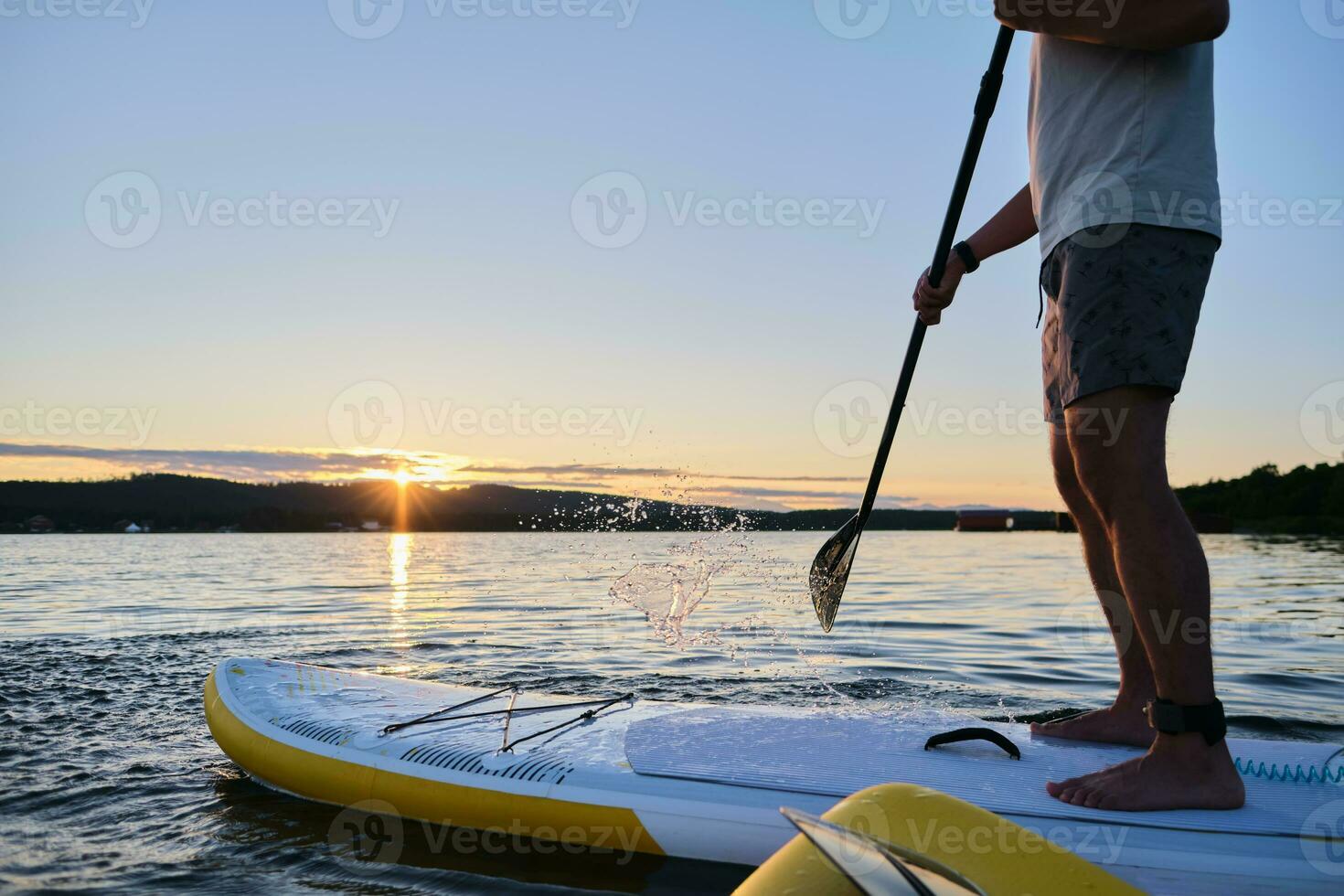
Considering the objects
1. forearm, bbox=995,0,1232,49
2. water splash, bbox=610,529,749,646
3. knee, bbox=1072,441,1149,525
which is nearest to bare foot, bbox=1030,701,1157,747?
knee, bbox=1072,441,1149,525

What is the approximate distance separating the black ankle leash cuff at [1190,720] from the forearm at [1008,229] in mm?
1588

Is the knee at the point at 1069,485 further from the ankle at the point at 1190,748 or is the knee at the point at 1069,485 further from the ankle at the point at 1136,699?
the ankle at the point at 1190,748

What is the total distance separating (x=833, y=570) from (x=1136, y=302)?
205 centimetres

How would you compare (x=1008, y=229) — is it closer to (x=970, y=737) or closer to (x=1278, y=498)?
(x=970, y=737)

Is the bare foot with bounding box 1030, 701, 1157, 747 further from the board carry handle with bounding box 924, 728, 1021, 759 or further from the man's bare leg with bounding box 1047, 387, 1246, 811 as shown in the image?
the man's bare leg with bounding box 1047, 387, 1246, 811

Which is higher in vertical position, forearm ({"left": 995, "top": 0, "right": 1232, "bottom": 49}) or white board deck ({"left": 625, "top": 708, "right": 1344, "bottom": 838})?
forearm ({"left": 995, "top": 0, "right": 1232, "bottom": 49})

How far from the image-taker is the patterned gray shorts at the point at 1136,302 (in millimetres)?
2295

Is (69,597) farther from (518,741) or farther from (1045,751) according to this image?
(1045,751)

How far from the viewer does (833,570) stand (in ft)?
13.4

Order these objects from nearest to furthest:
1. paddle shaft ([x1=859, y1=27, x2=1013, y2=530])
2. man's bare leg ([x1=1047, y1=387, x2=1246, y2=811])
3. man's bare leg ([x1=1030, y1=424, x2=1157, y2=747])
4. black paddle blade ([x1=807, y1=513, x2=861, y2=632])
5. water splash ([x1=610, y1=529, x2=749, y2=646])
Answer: man's bare leg ([x1=1047, y1=387, x2=1246, y2=811]) → man's bare leg ([x1=1030, y1=424, x2=1157, y2=747]) → paddle shaft ([x1=859, y1=27, x2=1013, y2=530]) → black paddle blade ([x1=807, y1=513, x2=861, y2=632]) → water splash ([x1=610, y1=529, x2=749, y2=646])

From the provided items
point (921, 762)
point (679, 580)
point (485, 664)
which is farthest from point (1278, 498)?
point (921, 762)

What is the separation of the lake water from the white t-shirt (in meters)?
2.06

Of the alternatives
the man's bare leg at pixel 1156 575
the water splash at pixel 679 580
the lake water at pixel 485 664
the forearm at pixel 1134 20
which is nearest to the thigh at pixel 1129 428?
the man's bare leg at pixel 1156 575

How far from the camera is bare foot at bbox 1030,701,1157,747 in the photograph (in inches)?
117
